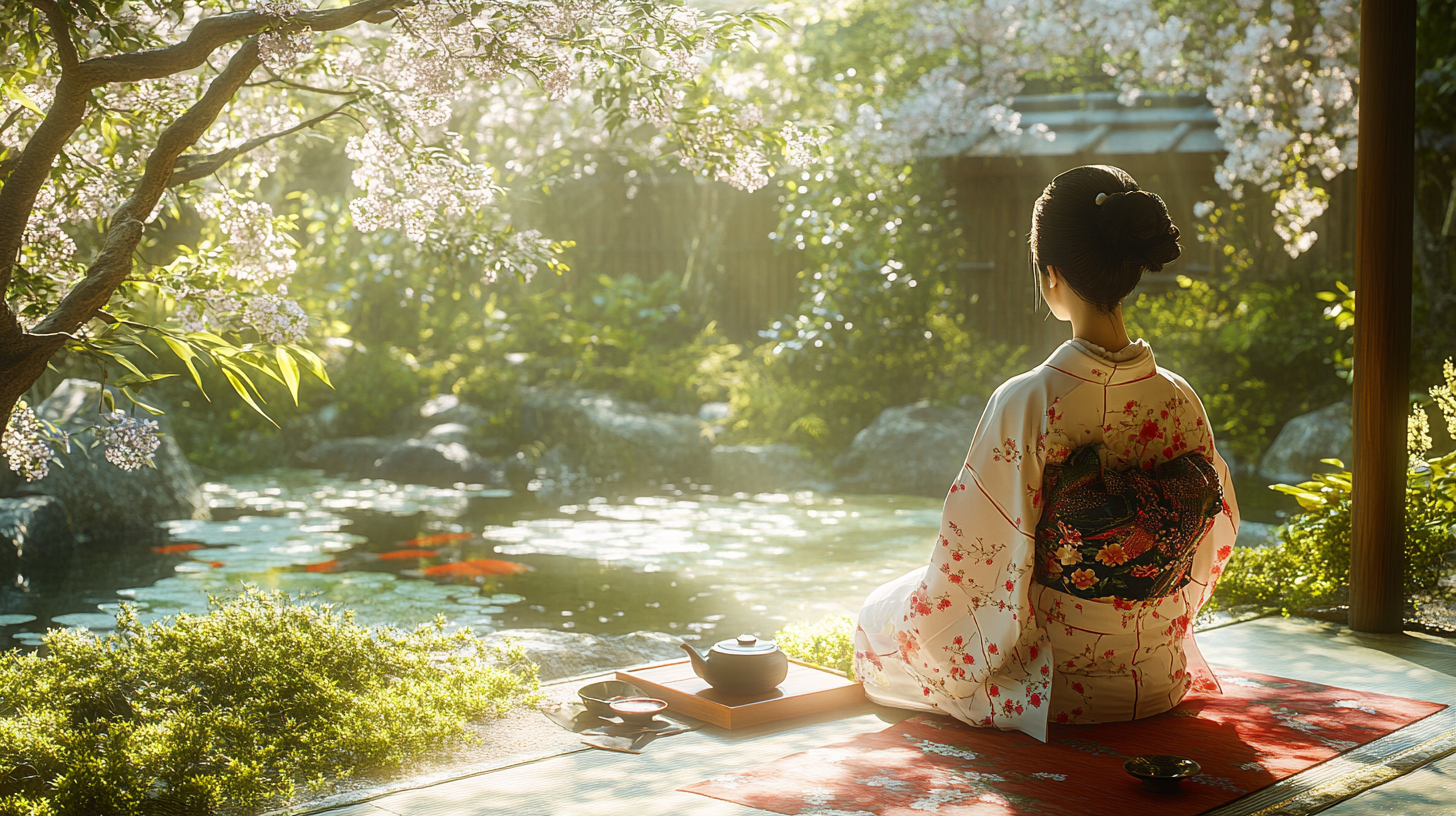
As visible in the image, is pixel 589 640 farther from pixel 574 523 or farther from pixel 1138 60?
pixel 1138 60

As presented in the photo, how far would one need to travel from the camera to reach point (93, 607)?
5.50 meters

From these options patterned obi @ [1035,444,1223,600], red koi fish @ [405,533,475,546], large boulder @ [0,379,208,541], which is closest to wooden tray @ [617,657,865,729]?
patterned obi @ [1035,444,1223,600]

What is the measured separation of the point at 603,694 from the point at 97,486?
5.54 m

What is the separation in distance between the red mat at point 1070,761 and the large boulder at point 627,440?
7372 mm

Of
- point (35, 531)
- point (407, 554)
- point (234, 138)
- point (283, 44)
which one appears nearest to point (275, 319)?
point (283, 44)

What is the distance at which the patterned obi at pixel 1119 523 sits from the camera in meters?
2.94

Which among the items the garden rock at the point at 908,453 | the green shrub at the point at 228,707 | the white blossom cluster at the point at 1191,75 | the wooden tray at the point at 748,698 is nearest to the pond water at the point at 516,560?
the garden rock at the point at 908,453

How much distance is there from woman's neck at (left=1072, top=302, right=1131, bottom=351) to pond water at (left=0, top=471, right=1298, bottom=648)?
2.50 m

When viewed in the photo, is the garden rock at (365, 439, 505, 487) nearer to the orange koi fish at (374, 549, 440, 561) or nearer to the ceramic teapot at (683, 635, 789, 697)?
the orange koi fish at (374, 549, 440, 561)

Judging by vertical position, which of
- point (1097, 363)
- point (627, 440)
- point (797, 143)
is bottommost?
point (627, 440)

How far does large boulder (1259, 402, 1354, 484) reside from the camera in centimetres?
873

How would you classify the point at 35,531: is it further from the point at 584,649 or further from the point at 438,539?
the point at 584,649

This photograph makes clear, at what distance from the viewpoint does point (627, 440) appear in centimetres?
1057

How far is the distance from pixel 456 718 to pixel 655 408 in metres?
8.21
